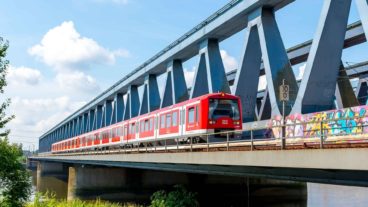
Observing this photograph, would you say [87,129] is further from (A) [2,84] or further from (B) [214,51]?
(A) [2,84]

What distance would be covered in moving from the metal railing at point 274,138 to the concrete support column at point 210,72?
16.2ft

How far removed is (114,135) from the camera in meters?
52.5

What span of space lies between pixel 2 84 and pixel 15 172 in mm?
4635

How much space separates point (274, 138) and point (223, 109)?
511 inches

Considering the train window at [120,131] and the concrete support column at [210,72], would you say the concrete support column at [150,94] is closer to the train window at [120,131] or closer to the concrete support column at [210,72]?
the train window at [120,131]

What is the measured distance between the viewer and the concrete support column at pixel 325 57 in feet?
76.4

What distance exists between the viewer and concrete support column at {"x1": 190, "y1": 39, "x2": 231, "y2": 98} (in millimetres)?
37562

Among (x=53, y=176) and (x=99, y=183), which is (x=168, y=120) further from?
(x=53, y=176)

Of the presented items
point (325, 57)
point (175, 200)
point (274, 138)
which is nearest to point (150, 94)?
point (175, 200)

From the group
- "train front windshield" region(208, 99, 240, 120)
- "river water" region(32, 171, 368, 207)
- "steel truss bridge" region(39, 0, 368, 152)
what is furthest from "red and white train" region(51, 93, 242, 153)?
"river water" region(32, 171, 368, 207)

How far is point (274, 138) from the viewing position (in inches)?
634

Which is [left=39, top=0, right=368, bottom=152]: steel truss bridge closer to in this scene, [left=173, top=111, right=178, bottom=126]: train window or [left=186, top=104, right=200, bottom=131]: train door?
[left=186, top=104, right=200, bottom=131]: train door

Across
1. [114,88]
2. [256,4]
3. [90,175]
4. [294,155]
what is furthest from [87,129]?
[294,155]

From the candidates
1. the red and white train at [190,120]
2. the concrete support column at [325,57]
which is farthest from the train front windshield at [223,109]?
the concrete support column at [325,57]
